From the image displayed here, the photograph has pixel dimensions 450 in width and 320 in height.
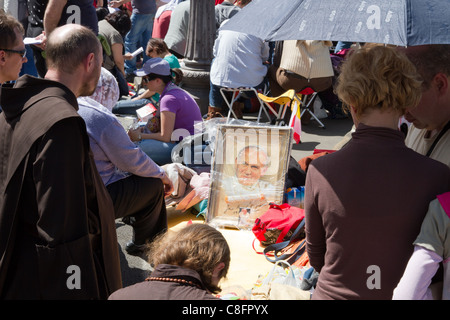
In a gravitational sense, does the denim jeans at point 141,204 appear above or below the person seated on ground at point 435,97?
below

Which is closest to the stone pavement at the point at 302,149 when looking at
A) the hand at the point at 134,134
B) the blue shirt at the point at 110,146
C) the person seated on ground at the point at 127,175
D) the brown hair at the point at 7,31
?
the person seated on ground at the point at 127,175

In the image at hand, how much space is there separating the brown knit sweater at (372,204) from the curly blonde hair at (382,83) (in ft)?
0.29

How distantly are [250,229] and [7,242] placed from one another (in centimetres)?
257

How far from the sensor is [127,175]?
393 centimetres

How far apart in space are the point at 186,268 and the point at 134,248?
237cm

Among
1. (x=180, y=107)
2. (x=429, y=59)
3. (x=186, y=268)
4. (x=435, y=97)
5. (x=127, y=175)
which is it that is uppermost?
(x=429, y=59)

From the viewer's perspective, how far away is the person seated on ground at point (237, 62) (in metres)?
7.07

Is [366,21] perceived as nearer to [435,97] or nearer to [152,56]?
[435,97]

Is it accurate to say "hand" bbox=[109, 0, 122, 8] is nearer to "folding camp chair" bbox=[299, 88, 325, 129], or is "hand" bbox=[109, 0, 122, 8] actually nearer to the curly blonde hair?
"folding camp chair" bbox=[299, 88, 325, 129]

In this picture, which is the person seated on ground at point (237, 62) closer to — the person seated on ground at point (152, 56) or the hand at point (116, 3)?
the person seated on ground at point (152, 56)

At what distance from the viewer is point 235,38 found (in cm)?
703

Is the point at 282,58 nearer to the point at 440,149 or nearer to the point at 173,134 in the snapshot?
the point at 173,134

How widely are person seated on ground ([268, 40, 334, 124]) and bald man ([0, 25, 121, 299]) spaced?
16.0 feet

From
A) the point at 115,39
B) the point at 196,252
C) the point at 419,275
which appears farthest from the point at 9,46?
the point at 115,39
